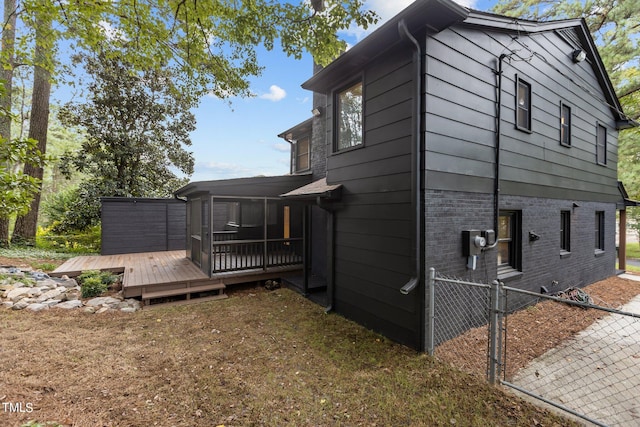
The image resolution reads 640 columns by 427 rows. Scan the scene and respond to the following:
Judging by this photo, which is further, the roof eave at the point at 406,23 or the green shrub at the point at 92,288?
the green shrub at the point at 92,288

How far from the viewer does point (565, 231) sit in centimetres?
650

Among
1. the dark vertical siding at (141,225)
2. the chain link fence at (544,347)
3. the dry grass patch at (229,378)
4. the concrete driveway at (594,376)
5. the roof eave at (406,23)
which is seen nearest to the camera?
the dry grass patch at (229,378)

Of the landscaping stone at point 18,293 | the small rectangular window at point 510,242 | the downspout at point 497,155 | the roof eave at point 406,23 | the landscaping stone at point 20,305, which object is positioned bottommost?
the landscaping stone at point 20,305

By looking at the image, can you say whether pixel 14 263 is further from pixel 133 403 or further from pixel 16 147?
pixel 133 403

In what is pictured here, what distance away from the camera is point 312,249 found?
7.70 m

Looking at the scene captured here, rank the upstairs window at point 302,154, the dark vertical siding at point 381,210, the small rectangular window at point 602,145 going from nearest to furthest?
the dark vertical siding at point 381,210 → the small rectangular window at point 602,145 → the upstairs window at point 302,154

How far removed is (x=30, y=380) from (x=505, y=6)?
17962mm

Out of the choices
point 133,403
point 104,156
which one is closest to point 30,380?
point 133,403

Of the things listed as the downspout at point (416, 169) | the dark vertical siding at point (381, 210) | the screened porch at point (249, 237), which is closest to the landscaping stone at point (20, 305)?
the screened porch at point (249, 237)

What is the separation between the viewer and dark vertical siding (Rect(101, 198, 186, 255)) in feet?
32.5

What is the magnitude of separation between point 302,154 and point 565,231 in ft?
23.7

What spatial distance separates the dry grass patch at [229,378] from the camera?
8.20 ft

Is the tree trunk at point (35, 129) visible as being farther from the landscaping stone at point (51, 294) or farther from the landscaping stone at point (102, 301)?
the landscaping stone at point (102, 301)

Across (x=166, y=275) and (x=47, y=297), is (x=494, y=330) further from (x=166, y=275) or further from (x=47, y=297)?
(x=47, y=297)
